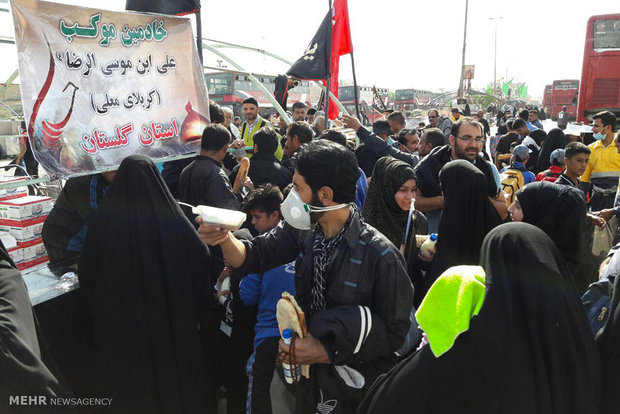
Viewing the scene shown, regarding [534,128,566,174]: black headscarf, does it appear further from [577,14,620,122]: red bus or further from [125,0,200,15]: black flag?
[577,14,620,122]: red bus

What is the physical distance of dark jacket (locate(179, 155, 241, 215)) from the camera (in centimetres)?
321

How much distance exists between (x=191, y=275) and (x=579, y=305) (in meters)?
1.54

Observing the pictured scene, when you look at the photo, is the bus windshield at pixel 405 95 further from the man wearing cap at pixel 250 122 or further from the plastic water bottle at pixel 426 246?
the plastic water bottle at pixel 426 246

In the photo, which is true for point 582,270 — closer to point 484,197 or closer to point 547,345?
point 484,197

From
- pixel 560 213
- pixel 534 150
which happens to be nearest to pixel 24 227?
pixel 560 213

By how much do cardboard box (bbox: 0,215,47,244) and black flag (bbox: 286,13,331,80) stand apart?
3636 millimetres

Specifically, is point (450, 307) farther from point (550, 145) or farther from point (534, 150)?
point (534, 150)

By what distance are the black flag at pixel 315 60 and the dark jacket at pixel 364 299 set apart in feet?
13.6

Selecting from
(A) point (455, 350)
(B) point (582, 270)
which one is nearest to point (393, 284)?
(A) point (455, 350)

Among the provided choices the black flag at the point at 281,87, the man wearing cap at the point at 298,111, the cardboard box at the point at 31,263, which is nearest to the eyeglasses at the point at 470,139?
the cardboard box at the point at 31,263

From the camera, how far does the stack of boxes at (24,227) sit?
2674 mm

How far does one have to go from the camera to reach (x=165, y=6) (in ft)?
11.7

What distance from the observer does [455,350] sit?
1213 mm

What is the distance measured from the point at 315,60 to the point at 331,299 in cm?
447
